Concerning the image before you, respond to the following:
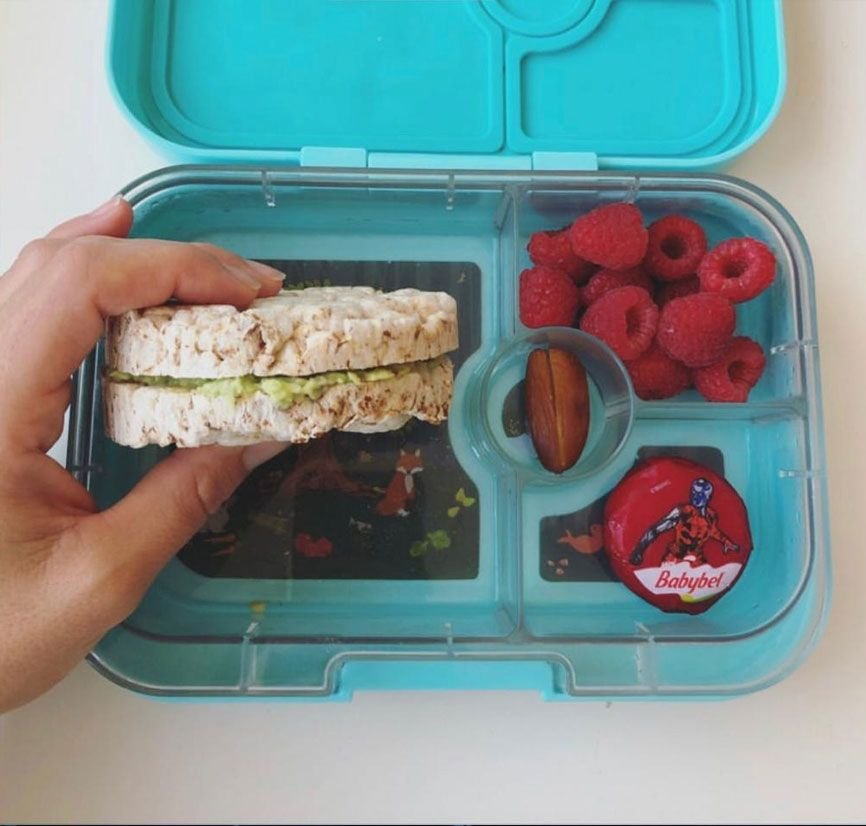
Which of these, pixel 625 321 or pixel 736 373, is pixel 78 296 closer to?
pixel 625 321

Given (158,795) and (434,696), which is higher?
(434,696)

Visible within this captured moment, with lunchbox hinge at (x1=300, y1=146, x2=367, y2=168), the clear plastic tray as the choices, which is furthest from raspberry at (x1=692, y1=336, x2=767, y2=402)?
lunchbox hinge at (x1=300, y1=146, x2=367, y2=168)

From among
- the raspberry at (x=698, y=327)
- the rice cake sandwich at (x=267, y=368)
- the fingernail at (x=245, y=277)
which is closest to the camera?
the rice cake sandwich at (x=267, y=368)

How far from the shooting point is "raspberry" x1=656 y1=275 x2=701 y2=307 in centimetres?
94

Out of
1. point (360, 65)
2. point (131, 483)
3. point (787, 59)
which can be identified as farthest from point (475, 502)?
point (787, 59)

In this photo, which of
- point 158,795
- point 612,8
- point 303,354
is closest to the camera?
point 303,354

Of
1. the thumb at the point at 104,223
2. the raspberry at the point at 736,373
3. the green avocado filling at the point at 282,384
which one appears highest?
the thumb at the point at 104,223

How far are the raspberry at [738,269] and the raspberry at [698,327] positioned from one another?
0.02 m

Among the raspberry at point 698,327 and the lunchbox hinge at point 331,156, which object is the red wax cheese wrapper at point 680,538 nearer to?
the raspberry at point 698,327

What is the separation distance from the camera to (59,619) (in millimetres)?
705

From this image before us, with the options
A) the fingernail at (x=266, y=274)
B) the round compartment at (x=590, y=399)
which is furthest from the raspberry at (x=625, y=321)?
the fingernail at (x=266, y=274)

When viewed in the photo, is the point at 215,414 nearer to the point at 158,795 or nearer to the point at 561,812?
the point at 158,795

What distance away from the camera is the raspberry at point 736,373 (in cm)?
Result: 91

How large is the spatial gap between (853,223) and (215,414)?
85 centimetres
